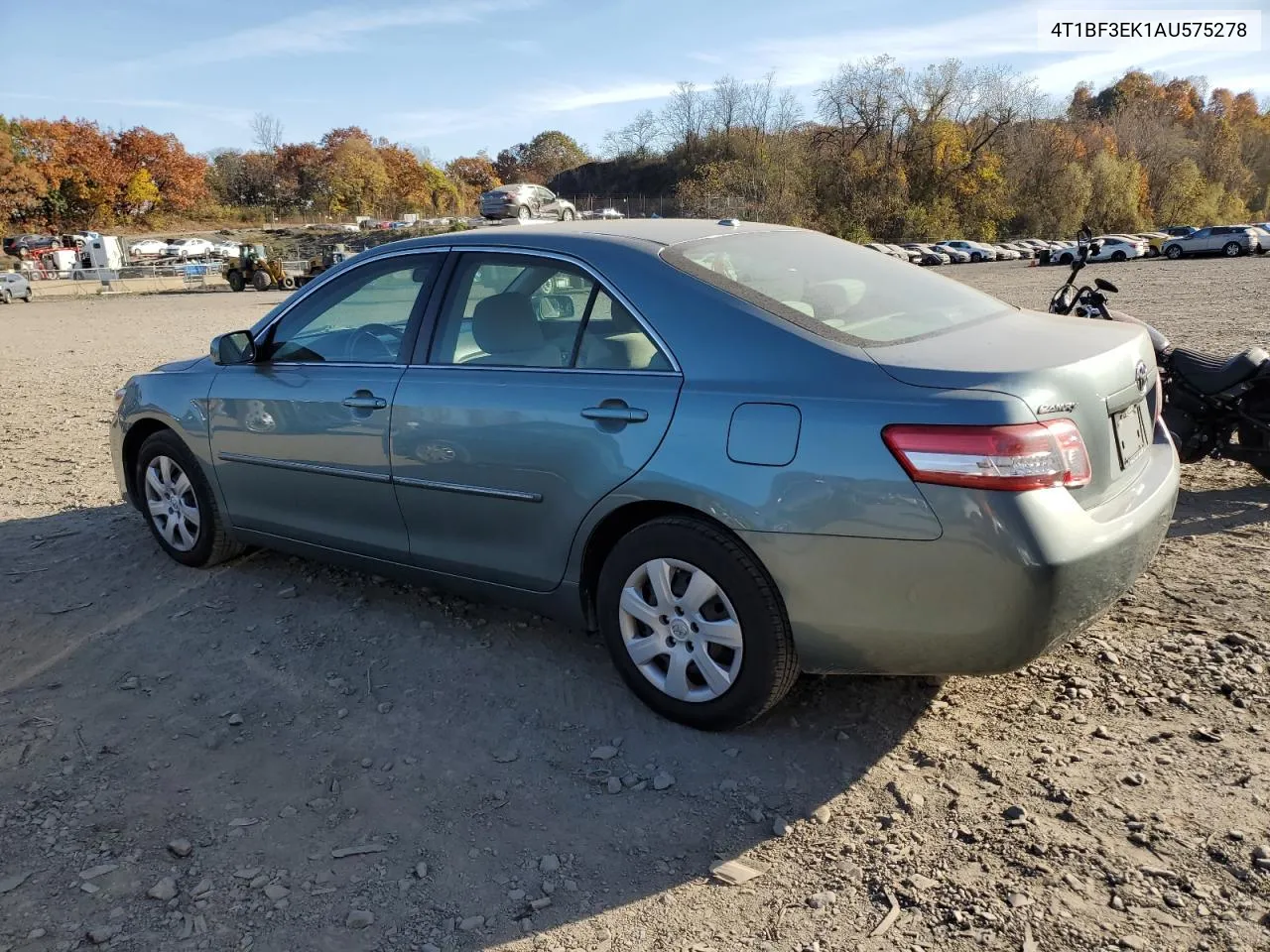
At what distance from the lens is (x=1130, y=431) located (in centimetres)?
316

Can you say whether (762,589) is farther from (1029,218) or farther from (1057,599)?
(1029,218)

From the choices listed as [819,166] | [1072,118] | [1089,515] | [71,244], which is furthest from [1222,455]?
[1072,118]

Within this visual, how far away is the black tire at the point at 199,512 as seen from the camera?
4734 mm

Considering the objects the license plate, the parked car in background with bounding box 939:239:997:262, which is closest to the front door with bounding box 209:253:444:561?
the license plate

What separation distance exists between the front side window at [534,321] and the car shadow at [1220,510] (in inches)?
130

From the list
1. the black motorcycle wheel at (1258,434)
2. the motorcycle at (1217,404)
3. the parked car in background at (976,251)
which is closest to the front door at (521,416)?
the motorcycle at (1217,404)

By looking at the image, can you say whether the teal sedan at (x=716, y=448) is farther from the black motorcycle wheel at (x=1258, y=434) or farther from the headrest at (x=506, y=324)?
the black motorcycle wheel at (x=1258, y=434)

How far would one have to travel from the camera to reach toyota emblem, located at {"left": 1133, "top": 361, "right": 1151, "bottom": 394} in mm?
3199

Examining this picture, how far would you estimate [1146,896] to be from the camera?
2.38 meters

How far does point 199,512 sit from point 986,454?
3.82 m

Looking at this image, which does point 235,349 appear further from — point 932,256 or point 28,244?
point 28,244

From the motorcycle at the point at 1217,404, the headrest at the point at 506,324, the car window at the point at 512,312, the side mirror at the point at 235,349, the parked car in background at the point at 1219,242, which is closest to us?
the car window at the point at 512,312

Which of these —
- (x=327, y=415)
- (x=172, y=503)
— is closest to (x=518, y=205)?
(x=172, y=503)

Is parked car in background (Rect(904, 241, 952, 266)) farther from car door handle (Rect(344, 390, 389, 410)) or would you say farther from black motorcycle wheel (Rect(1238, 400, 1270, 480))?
car door handle (Rect(344, 390, 389, 410))
